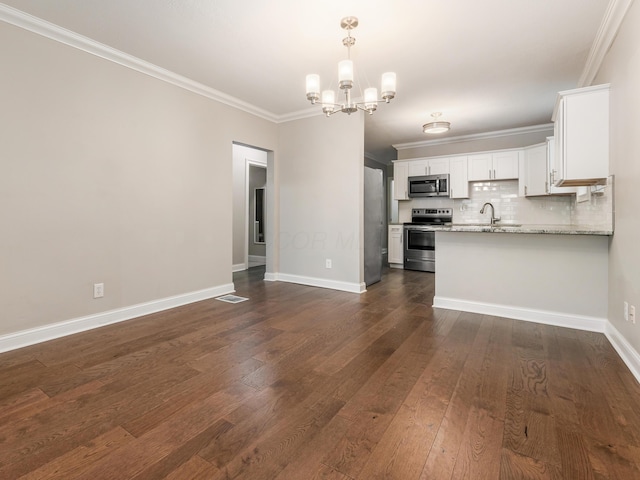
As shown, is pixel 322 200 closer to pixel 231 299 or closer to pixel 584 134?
pixel 231 299

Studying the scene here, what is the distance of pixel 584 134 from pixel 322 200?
3.04 m

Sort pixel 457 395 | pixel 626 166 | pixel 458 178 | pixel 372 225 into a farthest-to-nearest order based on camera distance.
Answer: pixel 458 178 < pixel 372 225 < pixel 626 166 < pixel 457 395

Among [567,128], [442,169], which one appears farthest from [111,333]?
[442,169]

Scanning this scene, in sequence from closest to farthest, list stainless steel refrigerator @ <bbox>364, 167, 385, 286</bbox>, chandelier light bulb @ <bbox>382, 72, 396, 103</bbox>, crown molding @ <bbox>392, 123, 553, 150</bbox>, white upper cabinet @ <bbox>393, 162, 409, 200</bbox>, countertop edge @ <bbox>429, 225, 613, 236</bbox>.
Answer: chandelier light bulb @ <bbox>382, 72, 396, 103</bbox> → countertop edge @ <bbox>429, 225, 613, 236</bbox> → stainless steel refrigerator @ <bbox>364, 167, 385, 286</bbox> → crown molding @ <bbox>392, 123, 553, 150</bbox> → white upper cabinet @ <bbox>393, 162, 409, 200</bbox>

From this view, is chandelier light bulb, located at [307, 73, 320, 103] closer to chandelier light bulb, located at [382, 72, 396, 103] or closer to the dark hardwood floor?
chandelier light bulb, located at [382, 72, 396, 103]

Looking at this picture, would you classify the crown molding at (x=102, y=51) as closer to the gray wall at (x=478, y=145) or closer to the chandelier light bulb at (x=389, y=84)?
the chandelier light bulb at (x=389, y=84)

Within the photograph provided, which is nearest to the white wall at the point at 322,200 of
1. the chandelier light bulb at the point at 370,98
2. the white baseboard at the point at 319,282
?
the white baseboard at the point at 319,282

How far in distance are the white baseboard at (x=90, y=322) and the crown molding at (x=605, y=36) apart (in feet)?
15.3

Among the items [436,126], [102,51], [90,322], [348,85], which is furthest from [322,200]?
[90,322]

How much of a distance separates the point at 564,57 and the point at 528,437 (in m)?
3.58

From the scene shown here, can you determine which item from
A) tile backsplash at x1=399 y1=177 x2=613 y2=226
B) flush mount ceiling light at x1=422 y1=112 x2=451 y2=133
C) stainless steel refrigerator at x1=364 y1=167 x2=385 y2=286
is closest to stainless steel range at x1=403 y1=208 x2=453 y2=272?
tile backsplash at x1=399 y1=177 x2=613 y2=226

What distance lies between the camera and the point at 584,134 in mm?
2777

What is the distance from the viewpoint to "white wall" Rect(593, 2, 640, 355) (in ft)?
6.96

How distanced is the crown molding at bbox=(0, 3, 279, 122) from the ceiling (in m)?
0.07
